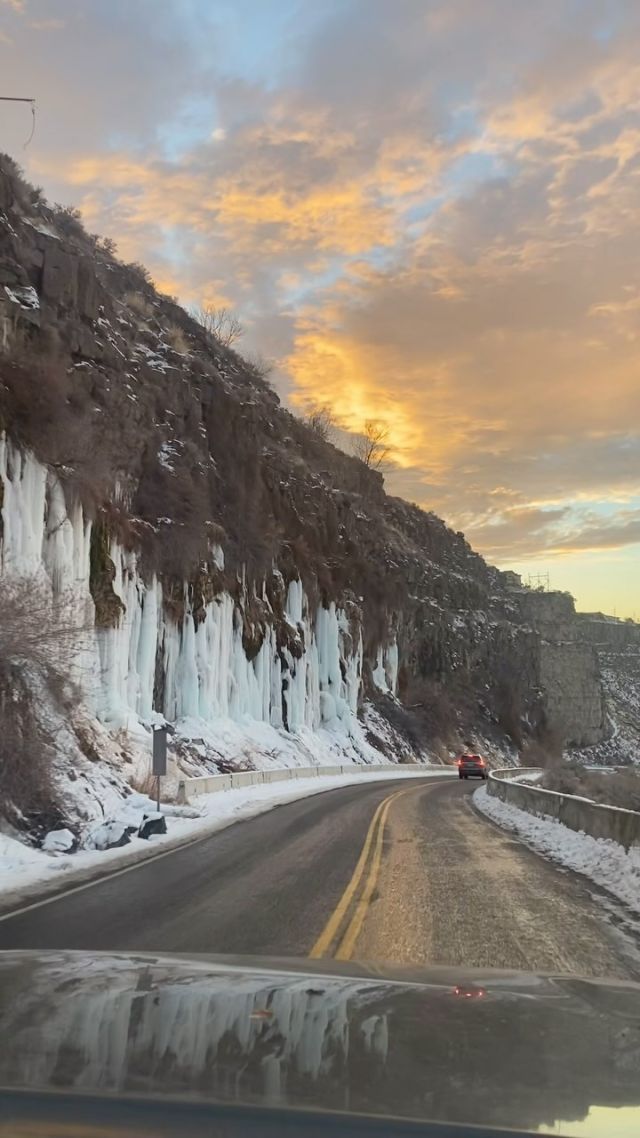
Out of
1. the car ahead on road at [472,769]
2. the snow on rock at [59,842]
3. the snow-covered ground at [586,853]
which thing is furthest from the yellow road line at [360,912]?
the car ahead on road at [472,769]

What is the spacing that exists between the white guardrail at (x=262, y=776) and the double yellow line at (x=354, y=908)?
29.0ft

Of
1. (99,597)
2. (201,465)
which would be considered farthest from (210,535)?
(99,597)

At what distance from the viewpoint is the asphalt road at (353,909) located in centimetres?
755

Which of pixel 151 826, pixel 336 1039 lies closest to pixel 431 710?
pixel 151 826

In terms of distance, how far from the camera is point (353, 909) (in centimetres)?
942

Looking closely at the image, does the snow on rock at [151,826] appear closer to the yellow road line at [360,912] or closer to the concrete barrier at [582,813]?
the yellow road line at [360,912]

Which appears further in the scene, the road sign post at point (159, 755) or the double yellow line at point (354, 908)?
the road sign post at point (159, 755)

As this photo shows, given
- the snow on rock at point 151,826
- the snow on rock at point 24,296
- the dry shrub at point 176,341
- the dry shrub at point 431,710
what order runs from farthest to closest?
the dry shrub at point 431,710 → the dry shrub at point 176,341 → the snow on rock at point 24,296 → the snow on rock at point 151,826

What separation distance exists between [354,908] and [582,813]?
793 cm

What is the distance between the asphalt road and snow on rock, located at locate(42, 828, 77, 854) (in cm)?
170

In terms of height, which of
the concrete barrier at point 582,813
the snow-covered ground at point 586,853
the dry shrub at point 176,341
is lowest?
the snow-covered ground at point 586,853

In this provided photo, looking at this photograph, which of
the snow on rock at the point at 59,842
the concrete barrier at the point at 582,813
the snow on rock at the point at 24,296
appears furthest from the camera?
the snow on rock at the point at 24,296

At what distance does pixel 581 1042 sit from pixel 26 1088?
7.41ft

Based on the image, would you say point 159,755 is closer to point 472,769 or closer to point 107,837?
point 107,837
